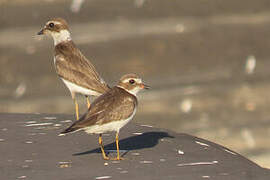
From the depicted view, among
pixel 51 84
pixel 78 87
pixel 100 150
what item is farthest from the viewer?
pixel 51 84

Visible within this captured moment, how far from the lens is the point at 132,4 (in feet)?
42.8

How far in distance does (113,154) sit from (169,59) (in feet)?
14.4

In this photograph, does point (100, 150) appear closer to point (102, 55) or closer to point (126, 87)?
point (126, 87)

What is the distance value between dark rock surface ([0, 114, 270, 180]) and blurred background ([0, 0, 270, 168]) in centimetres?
261

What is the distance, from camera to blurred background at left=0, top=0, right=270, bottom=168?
12703 millimetres

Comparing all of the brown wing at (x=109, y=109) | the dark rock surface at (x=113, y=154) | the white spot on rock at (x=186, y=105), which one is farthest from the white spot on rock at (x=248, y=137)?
the brown wing at (x=109, y=109)

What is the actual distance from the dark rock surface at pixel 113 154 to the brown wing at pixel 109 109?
0.37m

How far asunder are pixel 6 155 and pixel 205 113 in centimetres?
512

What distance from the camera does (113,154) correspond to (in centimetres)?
890

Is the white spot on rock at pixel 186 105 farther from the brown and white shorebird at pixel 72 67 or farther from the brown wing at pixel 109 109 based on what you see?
the brown wing at pixel 109 109

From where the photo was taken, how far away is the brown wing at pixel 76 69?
10281 mm

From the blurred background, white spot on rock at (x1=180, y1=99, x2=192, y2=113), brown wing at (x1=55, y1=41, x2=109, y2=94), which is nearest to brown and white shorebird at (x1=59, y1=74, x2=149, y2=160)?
brown wing at (x1=55, y1=41, x2=109, y2=94)

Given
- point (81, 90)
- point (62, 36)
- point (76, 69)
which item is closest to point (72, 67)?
point (76, 69)

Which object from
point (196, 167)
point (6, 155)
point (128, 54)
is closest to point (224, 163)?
point (196, 167)
